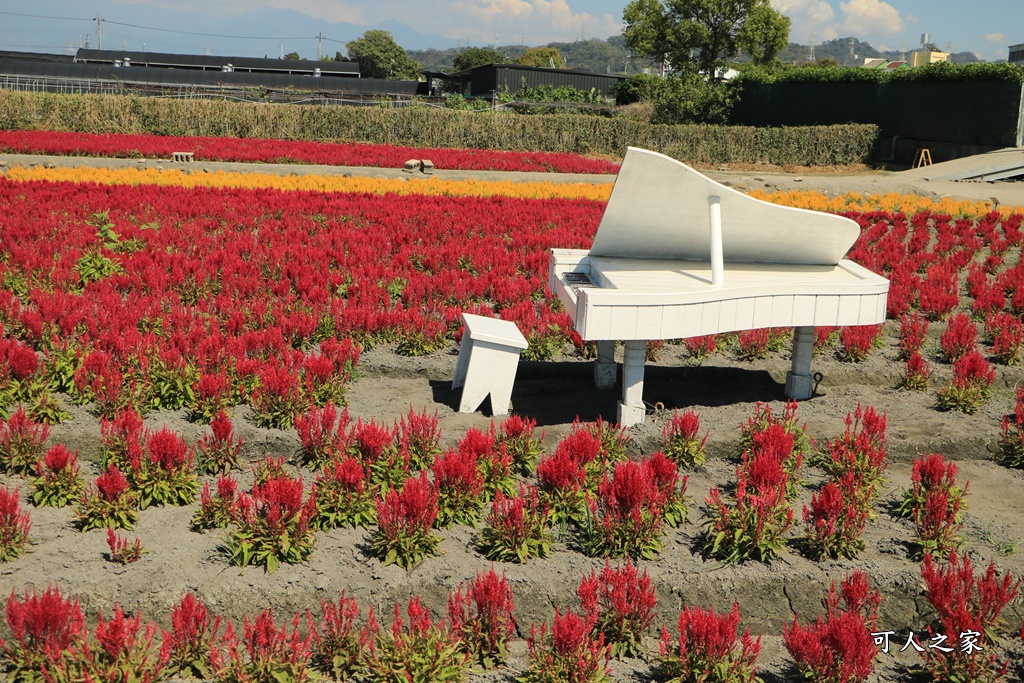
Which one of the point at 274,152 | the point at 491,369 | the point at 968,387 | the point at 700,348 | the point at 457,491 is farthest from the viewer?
the point at 274,152

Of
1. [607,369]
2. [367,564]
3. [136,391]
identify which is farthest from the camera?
[607,369]

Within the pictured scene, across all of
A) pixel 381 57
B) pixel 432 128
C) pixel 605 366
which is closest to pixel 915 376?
pixel 605 366

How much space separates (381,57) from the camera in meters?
138

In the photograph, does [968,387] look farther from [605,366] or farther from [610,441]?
[610,441]

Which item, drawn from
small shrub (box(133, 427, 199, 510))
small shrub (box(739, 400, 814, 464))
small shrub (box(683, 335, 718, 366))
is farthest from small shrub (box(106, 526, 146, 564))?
small shrub (box(683, 335, 718, 366))

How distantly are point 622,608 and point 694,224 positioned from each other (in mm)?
4012

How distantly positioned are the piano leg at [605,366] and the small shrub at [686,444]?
1707mm

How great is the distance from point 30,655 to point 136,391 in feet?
9.91

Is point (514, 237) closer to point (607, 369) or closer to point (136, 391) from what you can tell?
point (607, 369)

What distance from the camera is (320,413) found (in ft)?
23.5

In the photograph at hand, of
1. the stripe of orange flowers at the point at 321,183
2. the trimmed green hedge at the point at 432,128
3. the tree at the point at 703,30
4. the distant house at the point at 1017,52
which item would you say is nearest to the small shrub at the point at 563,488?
the stripe of orange flowers at the point at 321,183

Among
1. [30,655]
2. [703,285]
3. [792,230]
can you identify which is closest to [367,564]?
[30,655]

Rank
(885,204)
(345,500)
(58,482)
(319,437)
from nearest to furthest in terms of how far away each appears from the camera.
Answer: (345,500)
(58,482)
(319,437)
(885,204)

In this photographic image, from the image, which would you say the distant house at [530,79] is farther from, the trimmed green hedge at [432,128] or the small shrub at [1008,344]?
the small shrub at [1008,344]
